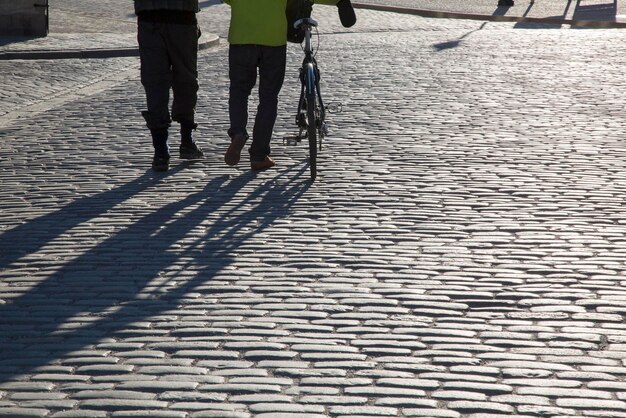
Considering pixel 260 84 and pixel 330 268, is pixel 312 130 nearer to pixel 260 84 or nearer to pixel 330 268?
pixel 260 84

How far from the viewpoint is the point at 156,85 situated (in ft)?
30.7

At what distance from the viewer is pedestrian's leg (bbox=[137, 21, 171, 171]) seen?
9.27 metres

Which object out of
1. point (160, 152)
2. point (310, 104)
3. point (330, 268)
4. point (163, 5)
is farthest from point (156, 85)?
point (330, 268)

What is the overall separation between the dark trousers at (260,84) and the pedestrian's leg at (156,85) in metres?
0.53

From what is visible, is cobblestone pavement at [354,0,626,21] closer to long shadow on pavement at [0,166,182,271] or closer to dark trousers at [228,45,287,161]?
dark trousers at [228,45,287,161]

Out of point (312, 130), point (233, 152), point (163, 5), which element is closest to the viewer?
point (312, 130)

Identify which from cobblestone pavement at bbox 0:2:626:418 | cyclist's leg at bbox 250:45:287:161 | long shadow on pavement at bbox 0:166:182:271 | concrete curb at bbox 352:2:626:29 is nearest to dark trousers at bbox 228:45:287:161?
cyclist's leg at bbox 250:45:287:161

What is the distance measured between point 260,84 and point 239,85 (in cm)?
16

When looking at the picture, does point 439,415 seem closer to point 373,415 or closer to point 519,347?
point 373,415

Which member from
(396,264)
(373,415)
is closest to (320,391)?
(373,415)

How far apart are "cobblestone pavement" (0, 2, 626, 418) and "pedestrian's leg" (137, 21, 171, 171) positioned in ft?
0.74

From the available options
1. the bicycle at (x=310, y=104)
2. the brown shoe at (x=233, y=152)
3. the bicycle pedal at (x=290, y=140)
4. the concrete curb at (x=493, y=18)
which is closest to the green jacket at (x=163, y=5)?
the bicycle at (x=310, y=104)

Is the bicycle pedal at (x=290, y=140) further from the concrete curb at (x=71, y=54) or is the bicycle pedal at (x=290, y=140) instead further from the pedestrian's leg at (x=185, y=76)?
the concrete curb at (x=71, y=54)

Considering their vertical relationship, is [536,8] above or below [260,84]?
below
